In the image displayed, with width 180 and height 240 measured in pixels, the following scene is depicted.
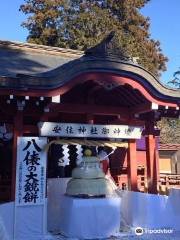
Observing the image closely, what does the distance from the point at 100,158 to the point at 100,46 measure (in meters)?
2.56

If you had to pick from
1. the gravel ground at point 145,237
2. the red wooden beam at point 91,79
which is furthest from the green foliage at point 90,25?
the gravel ground at point 145,237

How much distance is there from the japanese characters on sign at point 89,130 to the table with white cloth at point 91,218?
4.49ft

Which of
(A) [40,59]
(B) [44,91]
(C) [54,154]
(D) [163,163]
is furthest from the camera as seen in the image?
(D) [163,163]

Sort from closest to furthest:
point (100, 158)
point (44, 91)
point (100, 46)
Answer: point (44, 91), point (100, 46), point (100, 158)

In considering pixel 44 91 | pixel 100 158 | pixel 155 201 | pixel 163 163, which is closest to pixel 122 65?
pixel 44 91

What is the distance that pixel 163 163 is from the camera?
24625 millimetres

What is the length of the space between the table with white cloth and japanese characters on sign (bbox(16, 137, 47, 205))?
2.21ft

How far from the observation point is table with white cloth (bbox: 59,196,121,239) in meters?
7.23

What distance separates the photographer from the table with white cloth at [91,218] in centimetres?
723

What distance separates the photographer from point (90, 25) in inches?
912

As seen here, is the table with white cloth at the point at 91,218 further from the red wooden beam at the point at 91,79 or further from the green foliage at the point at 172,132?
the green foliage at the point at 172,132

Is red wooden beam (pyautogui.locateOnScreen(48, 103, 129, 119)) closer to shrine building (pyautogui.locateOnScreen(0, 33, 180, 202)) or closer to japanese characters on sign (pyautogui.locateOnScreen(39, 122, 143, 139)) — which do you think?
shrine building (pyautogui.locateOnScreen(0, 33, 180, 202))

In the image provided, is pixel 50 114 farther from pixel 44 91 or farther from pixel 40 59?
pixel 40 59

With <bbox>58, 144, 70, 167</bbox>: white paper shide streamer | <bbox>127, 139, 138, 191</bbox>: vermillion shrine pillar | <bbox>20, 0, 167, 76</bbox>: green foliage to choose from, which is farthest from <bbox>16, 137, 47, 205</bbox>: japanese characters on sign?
<bbox>20, 0, 167, 76</bbox>: green foliage
